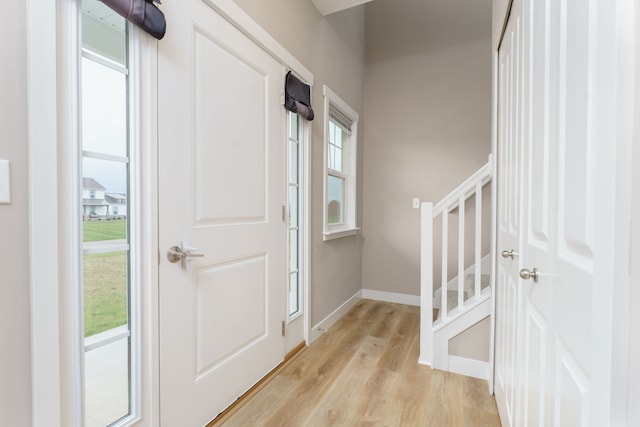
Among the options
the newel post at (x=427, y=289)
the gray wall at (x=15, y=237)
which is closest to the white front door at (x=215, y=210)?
the gray wall at (x=15, y=237)

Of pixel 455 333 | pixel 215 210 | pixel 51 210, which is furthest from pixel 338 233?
pixel 51 210

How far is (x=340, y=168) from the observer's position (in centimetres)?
324

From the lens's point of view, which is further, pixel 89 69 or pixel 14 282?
pixel 89 69

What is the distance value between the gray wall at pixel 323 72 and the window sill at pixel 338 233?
2.4 inches

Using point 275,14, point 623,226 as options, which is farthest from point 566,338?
point 275,14

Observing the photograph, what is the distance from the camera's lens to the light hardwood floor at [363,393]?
153 cm

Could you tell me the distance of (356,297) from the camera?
3441 mm

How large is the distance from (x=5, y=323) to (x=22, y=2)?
84cm

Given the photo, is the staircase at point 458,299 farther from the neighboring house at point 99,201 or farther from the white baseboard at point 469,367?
the neighboring house at point 99,201

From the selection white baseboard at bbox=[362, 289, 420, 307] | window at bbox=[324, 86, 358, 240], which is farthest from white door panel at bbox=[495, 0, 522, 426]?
white baseboard at bbox=[362, 289, 420, 307]

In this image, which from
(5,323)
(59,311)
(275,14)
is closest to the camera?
(5,323)

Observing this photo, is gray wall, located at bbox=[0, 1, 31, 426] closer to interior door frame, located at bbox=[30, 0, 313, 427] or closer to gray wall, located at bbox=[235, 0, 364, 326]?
interior door frame, located at bbox=[30, 0, 313, 427]

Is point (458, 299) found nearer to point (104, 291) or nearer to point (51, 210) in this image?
point (104, 291)

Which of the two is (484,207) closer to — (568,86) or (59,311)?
(568,86)
